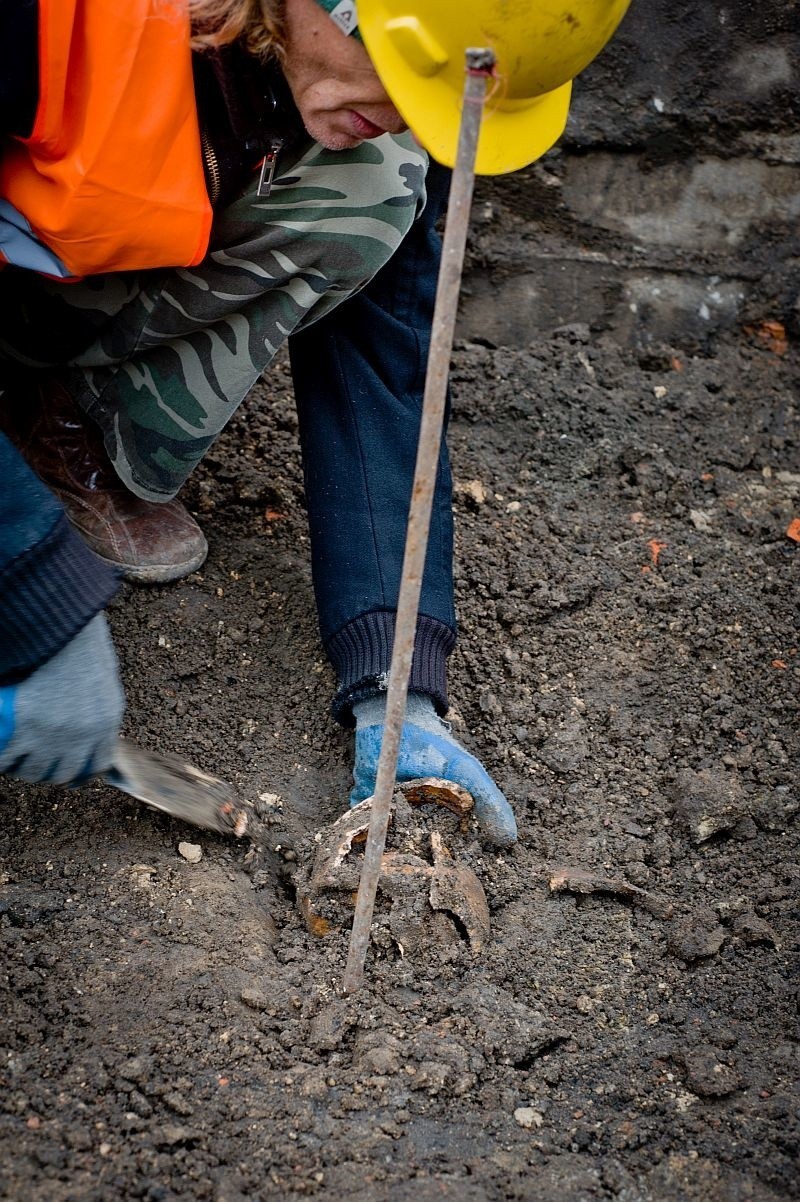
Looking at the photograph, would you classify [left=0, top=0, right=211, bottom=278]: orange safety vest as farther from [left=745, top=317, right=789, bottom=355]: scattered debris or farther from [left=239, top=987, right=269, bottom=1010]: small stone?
[left=745, top=317, right=789, bottom=355]: scattered debris

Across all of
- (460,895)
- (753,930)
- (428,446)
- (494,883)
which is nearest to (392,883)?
(460,895)

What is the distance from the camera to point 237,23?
1508mm

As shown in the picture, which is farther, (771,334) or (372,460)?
(771,334)

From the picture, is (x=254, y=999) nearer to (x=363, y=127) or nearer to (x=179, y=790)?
(x=179, y=790)

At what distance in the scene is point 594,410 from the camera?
272 cm

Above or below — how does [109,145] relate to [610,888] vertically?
above

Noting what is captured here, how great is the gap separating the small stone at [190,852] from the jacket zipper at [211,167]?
1019 mm

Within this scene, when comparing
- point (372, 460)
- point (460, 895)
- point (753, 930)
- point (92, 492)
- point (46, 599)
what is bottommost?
point (753, 930)

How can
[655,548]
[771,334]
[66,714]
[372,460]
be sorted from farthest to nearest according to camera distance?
[771,334]
[655,548]
[372,460]
[66,714]

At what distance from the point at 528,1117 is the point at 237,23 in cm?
149

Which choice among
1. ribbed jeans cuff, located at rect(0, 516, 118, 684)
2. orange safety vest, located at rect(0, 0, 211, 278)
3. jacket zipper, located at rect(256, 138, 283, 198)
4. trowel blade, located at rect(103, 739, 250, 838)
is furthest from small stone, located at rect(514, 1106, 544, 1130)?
jacket zipper, located at rect(256, 138, 283, 198)

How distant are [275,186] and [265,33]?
314 millimetres

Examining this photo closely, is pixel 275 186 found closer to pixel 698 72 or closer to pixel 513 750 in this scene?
pixel 513 750

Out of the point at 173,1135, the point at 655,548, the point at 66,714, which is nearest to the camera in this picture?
the point at 173,1135
